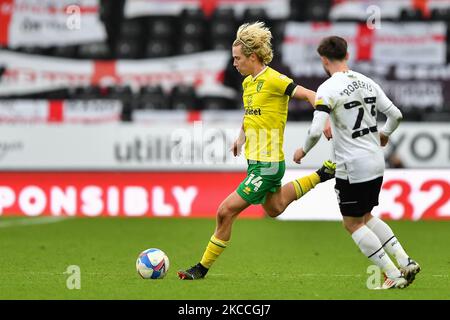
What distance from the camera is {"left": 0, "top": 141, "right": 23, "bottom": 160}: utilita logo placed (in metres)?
17.7

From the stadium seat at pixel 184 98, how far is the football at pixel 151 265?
10483 mm

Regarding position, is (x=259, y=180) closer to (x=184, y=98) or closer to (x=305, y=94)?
(x=305, y=94)

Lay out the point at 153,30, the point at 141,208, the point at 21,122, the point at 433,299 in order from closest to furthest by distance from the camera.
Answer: the point at 433,299 < the point at 141,208 < the point at 21,122 < the point at 153,30

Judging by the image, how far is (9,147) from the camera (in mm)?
17812

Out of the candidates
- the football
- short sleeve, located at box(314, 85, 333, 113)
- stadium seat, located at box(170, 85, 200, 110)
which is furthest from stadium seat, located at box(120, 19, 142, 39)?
short sleeve, located at box(314, 85, 333, 113)

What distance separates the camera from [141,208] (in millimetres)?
16594

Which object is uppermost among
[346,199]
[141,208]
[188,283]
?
[346,199]

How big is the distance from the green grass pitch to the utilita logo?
1933 mm

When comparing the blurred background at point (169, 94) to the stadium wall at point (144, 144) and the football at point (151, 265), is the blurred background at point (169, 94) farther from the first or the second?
the football at point (151, 265)

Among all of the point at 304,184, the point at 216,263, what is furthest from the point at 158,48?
the point at 304,184

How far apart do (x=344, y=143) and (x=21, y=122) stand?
11.7 meters

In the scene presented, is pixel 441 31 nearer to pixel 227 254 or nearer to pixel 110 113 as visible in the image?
pixel 110 113

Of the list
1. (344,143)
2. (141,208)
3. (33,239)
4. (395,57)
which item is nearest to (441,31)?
(395,57)

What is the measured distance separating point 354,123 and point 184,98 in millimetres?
11403
